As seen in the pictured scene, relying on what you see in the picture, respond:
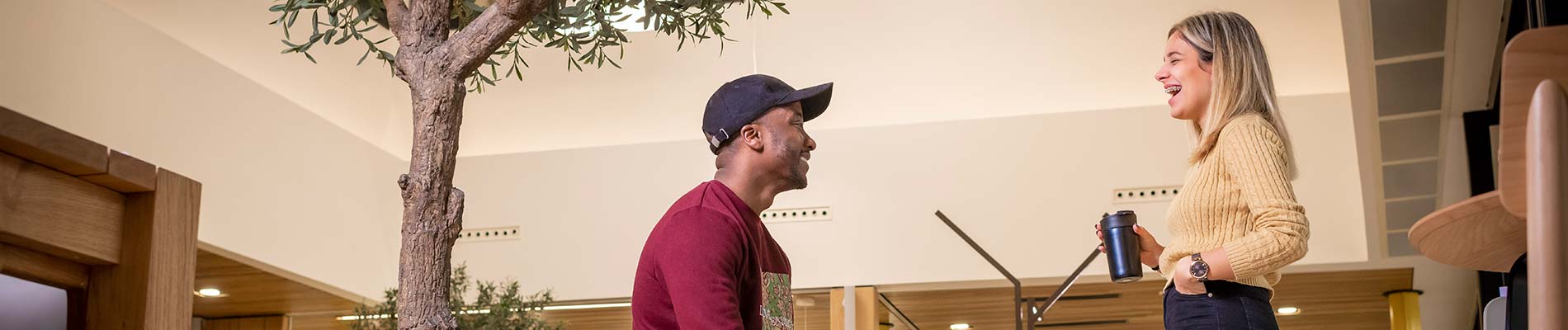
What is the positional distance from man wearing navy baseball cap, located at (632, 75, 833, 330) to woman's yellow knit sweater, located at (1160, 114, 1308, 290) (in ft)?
1.96

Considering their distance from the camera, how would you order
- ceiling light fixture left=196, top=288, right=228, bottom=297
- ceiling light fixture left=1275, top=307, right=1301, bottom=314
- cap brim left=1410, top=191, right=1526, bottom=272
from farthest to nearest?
ceiling light fixture left=1275, top=307, right=1301, bottom=314 < ceiling light fixture left=196, top=288, right=228, bottom=297 < cap brim left=1410, top=191, right=1526, bottom=272

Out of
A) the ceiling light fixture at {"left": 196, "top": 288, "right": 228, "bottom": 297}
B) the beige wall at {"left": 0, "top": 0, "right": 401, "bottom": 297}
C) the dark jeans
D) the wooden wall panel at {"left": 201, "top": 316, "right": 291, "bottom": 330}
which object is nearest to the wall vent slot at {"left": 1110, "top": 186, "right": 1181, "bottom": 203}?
the beige wall at {"left": 0, "top": 0, "right": 401, "bottom": 297}

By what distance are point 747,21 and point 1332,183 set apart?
12.0 feet

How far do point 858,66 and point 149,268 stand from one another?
669 centimetres

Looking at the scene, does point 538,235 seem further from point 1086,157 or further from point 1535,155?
point 1535,155

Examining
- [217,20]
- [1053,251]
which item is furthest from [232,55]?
[1053,251]

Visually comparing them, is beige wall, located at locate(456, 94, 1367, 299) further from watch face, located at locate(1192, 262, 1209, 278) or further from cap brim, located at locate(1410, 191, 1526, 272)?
cap brim, located at locate(1410, 191, 1526, 272)

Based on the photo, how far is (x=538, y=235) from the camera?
932cm

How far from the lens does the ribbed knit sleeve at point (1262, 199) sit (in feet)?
6.41

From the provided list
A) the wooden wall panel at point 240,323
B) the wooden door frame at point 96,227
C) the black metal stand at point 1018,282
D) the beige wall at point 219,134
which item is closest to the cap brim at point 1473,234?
the wooden door frame at point 96,227

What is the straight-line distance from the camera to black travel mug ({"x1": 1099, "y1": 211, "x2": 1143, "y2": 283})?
88.5 inches

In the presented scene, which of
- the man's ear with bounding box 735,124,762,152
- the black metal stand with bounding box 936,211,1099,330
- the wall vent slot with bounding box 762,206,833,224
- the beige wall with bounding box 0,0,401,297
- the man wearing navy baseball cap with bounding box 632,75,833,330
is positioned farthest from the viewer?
the wall vent slot with bounding box 762,206,833,224

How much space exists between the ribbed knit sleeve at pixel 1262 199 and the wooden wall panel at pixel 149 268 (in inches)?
67.5

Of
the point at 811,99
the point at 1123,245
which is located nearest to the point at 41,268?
the point at 811,99
